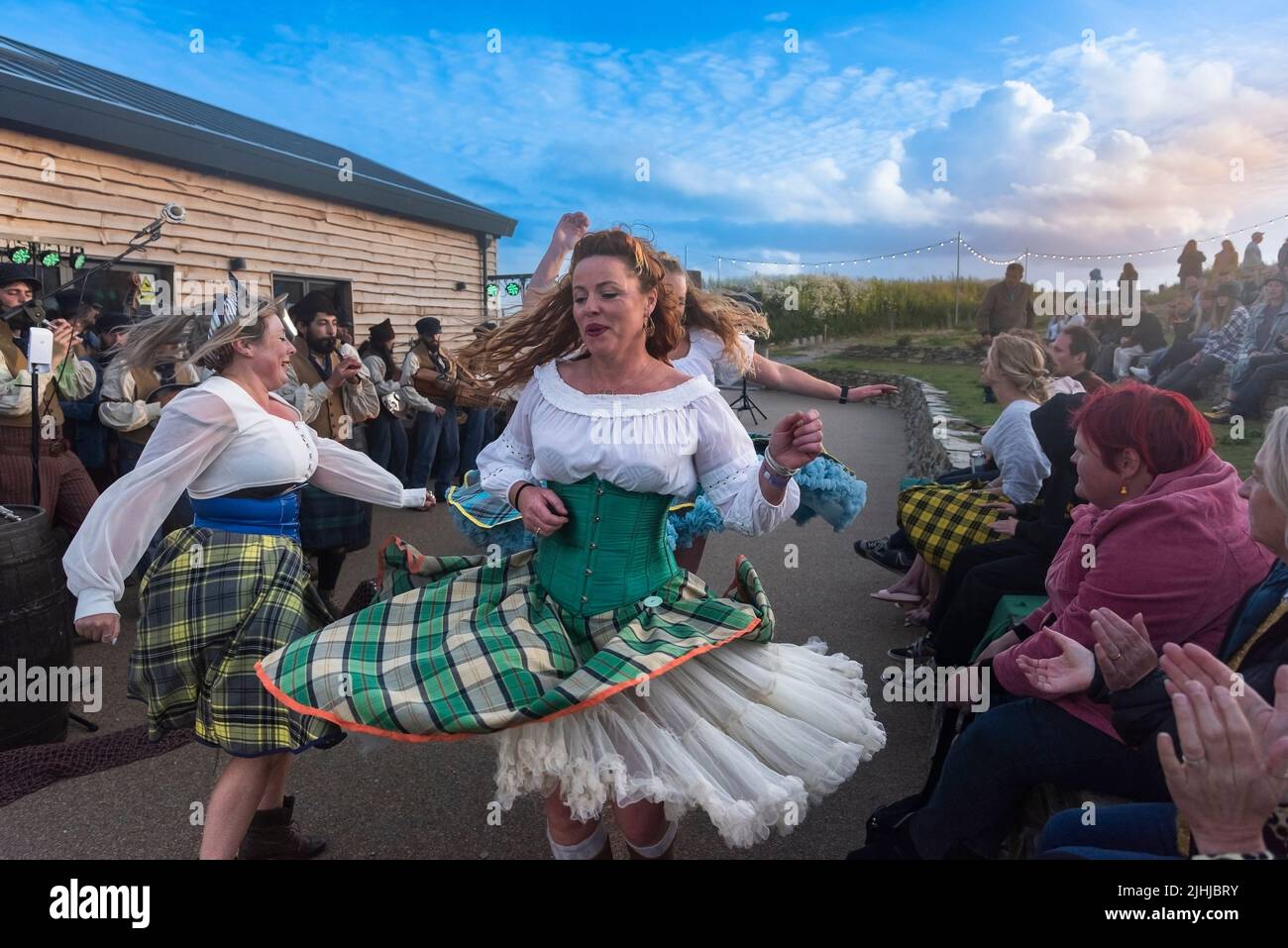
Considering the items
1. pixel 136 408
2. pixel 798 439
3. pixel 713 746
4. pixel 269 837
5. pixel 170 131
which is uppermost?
pixel 170 131

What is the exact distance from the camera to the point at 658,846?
2.48 meters

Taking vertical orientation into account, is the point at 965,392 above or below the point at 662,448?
above

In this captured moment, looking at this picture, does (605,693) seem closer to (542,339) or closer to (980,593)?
(542,339)

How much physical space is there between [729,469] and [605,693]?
2.79 feet

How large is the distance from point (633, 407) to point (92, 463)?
5.59 meters

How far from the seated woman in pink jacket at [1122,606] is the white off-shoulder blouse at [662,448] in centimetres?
92

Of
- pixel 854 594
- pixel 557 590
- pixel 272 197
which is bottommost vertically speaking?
pixel 854 594

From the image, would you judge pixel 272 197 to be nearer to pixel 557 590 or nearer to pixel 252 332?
pixel 252 332

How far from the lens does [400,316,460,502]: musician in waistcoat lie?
9.31 metres

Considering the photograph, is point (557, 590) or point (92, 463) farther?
point (92, 463)

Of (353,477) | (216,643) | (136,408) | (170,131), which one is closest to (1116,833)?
(216,643)

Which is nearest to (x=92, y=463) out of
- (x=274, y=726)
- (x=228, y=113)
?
(x=274, y=726)

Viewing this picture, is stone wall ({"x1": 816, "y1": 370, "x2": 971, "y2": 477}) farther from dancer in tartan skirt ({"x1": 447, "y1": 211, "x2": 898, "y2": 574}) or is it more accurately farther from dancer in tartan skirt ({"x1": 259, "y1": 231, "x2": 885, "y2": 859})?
dancer in tartan skirt ({"x1": 259, "y1": 231, "x2": 885, "y2": 859})

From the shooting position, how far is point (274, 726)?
2705mm
